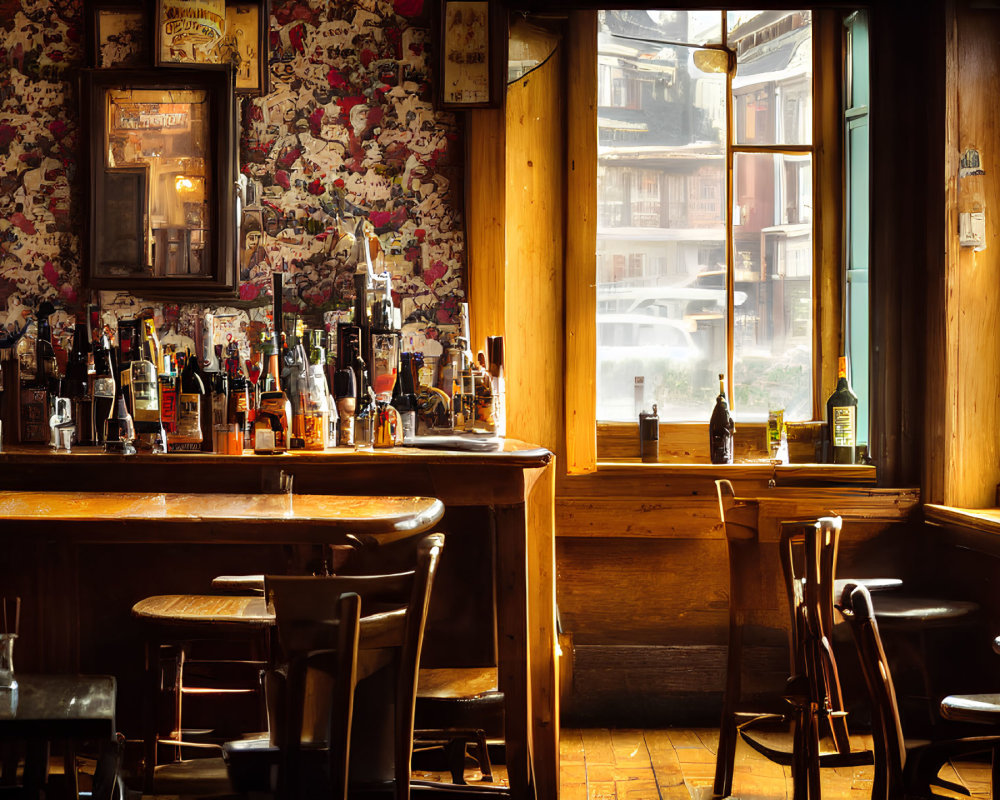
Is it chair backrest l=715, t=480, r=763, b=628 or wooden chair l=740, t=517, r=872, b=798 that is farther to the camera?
chair backrest l=715, t=480, r=763, b=628

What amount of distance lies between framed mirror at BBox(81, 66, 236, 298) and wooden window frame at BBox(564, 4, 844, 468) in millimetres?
1161

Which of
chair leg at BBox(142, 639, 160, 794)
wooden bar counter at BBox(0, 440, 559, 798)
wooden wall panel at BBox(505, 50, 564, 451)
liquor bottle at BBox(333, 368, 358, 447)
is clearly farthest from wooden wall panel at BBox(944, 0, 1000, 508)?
chair leg at BBox(142, 639, 160, 794)

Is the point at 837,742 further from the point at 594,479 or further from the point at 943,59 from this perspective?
the point at 943,59

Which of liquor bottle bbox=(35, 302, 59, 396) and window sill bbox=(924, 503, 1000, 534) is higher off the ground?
liquor bottle bbox=(35, 302, 59, 396)

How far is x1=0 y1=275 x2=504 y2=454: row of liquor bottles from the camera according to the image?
2811 mm

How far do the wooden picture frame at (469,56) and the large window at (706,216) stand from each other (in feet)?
1.81

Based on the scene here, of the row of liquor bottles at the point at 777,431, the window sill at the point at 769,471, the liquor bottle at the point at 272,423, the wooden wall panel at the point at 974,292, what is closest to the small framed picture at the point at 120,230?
the liquor bottle at the point at 272,423

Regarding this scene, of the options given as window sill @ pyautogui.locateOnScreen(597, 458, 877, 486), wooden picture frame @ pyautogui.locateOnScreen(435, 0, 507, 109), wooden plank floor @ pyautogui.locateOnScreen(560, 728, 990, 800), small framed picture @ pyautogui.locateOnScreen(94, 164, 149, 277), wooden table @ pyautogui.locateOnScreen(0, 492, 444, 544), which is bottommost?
wooden plank floor @ pyautogui.locateOnScreen(560, 728, 990, 800)

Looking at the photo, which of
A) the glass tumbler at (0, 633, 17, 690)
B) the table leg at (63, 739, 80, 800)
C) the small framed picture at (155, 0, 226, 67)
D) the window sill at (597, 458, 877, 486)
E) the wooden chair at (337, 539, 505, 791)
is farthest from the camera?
the window sill at (597, 458, 877, 486)

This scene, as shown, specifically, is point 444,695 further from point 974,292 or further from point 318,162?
point 974,292

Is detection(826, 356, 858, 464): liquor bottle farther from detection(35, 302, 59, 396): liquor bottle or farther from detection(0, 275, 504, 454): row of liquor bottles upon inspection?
detection(35, 302, 59, 396): liquor bottle

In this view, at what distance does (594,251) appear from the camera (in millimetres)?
3496

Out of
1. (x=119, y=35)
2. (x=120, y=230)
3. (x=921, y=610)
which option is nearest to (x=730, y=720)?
(x=921, y=610)

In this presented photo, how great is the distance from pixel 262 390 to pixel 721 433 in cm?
160
